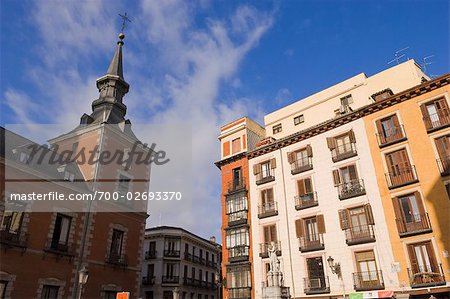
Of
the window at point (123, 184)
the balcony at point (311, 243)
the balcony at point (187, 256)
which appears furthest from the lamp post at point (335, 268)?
the balcony at point (187, 256)

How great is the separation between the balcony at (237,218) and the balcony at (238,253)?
85.6 inches

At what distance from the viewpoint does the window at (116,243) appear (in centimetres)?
2548

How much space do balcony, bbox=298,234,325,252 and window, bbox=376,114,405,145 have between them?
846 cm

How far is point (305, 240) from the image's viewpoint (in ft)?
86.8

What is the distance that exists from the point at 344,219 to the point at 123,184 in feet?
56.5

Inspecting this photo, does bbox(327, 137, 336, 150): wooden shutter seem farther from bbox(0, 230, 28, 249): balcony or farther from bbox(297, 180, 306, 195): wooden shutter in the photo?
bbox(0, 230, 28, 249): balcony

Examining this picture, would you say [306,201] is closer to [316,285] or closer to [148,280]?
[316,285]

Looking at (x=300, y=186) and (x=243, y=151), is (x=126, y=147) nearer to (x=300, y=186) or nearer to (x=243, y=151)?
(x=243, y=151)

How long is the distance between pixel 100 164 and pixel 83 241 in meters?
5.90

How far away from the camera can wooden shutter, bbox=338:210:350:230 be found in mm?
24641

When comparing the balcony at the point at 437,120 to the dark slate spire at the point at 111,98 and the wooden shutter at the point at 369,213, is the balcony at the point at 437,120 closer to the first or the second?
the wooden shutter at the point at 369,213

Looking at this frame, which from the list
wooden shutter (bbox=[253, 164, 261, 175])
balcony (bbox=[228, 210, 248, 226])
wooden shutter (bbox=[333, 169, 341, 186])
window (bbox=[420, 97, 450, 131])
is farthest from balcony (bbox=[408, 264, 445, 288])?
wooden shutter (bbox=[253, 164, 261, 175])

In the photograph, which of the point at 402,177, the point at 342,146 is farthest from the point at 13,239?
the point at 402,177

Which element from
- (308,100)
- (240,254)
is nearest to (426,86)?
(308,100)
